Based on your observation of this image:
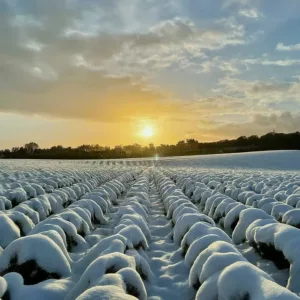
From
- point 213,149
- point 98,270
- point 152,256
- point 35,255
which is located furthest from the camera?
point 213,149

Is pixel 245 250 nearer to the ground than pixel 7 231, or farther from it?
nearer to the ground

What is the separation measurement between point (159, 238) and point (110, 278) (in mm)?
3707

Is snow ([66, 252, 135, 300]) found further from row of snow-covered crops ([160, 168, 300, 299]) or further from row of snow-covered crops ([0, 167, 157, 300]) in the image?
row of snow-covered crops ([160, 168, 300, 299])

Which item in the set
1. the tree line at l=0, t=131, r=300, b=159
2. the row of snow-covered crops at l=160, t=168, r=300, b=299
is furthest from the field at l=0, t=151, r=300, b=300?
the tree line at l=0, t=131, r=300, b=159

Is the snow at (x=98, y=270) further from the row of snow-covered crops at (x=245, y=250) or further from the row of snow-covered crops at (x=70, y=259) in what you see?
the row of snow-covered crops at (x=245, y=250)

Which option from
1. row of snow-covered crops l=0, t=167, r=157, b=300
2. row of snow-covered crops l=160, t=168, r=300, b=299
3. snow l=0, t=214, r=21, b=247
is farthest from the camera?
snow l=0, t=214, r=21, b=247

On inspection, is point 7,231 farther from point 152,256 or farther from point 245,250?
point 245,250

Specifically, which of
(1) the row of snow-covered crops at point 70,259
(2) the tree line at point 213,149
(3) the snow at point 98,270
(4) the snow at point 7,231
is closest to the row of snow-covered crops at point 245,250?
(1) the row of snow-covered crops at point 70,259

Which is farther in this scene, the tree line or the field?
the tree line

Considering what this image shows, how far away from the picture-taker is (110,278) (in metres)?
3.28

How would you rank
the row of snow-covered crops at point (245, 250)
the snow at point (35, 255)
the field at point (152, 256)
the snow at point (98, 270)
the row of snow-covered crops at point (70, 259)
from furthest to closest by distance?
the snow at point (35, 255) → the snow at point (98, 270) → the row of snow-covered crops at point (70, 259) → the field at point (152, 256) → the row of snow-covered crops at point (245, 250)

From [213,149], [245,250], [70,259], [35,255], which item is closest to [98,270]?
[35,255]

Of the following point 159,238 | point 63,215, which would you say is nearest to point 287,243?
point 159,238

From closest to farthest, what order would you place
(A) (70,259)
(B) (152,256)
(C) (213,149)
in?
1. (A) (70,259)
2. (B) (152,256)
3. (C) (213,149)
